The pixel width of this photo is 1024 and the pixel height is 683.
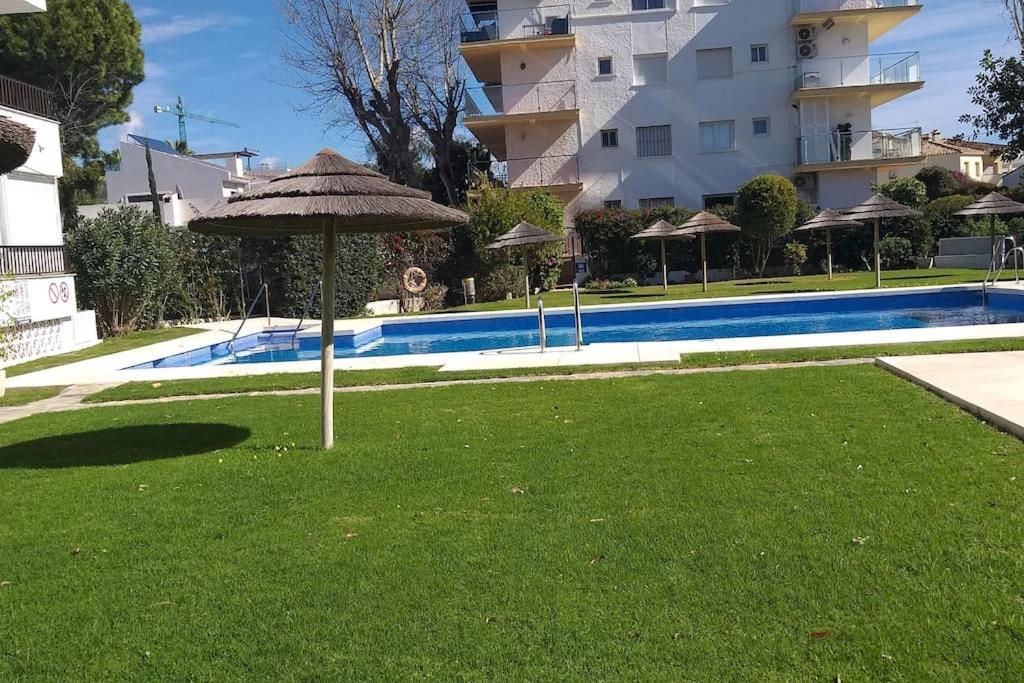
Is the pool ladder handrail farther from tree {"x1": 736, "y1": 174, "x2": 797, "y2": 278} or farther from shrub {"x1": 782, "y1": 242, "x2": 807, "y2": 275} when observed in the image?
shrub {"x1": 782, "y1": 242, "x2": 807, "y2": 275}

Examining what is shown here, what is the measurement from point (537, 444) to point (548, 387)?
290 centimetres

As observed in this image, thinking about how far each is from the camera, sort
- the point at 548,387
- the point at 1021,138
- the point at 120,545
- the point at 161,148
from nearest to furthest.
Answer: the point at 120,545, the point at 548,387, the point at 1021,138, the point at 161,148

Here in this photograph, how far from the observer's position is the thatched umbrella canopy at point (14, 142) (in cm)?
598

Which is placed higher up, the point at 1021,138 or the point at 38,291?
the point at 1021,138

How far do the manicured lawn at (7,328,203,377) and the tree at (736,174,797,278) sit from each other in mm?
18684

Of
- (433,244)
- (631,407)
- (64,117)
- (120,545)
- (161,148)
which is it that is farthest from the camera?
(161,148)

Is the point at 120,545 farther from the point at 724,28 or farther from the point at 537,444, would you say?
the point at 724,28

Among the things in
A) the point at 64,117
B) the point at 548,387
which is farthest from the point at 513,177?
the point at 548,387

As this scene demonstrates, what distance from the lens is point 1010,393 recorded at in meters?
7.18

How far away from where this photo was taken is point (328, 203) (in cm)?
607

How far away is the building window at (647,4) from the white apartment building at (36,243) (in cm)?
2280

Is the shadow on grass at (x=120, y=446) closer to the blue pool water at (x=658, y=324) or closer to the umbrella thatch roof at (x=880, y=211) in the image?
the blue pool water at (x=658, y=324)

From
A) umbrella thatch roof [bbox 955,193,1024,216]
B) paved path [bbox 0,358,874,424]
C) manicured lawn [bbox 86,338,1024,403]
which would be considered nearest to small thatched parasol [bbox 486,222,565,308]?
manicured lawn [bbox 86,338,1024,403]

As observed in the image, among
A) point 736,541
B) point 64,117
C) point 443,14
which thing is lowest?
point 736,541
